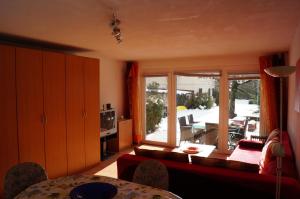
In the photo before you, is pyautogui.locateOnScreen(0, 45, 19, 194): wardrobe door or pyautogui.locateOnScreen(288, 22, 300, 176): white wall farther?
pyautogui.locateOnScreen(0, 45, 19, 194): wardrobe door

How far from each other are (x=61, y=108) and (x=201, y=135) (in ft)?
11.2

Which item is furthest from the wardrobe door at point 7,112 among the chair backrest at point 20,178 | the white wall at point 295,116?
the white wall at point 295,116

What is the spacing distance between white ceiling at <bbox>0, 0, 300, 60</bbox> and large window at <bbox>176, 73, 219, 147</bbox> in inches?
69.7

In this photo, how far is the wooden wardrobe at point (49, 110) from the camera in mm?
3129

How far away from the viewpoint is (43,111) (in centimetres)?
357

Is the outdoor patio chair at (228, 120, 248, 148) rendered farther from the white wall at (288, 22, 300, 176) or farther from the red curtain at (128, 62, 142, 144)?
the red curtain at (128, 62, 142, 144)

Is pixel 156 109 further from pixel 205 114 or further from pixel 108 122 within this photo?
pixel 108 122

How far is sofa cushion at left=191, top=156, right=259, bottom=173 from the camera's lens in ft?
7.55

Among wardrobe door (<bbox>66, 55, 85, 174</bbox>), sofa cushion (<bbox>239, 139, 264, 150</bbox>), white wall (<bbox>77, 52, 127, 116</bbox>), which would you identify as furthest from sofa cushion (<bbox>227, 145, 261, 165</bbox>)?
white wall (<bbox>77, 52, 127, 116</bbox>)

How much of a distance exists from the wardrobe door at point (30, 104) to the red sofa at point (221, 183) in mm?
1730

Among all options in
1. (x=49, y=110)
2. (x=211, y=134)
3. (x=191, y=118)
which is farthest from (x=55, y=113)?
(x=211, y=134)

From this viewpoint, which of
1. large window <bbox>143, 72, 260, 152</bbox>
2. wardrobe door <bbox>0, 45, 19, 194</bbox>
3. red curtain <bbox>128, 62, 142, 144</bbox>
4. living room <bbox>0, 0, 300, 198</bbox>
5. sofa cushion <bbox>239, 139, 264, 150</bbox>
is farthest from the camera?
red curtain <bbox>128, 62, 142, 144</bbox>

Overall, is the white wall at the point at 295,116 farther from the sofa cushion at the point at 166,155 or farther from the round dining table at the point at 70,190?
the round dining table at the point at 70,190

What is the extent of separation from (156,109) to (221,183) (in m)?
4.03
